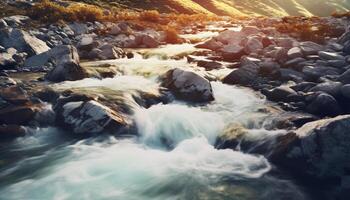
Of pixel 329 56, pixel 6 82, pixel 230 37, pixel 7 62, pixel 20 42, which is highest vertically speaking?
pixel 329 56

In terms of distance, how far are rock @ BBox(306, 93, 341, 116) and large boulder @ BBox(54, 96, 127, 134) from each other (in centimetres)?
904

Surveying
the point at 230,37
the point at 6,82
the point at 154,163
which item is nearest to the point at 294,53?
the point at 230,37

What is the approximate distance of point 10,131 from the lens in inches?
727

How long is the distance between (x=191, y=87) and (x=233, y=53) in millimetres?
10876

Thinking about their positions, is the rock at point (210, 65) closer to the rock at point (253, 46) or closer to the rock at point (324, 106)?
the rock at point (253, 46)

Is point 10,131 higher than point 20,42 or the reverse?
higher

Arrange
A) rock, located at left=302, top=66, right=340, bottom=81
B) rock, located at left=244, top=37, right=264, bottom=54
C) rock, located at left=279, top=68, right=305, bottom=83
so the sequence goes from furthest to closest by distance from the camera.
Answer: rock, located at left=244, top=37, right=264, bottom=54 < rock, located at left=279, top=68, right=305, bottom=83 < rock, located at left=302, top=66, right=340, bottom=81

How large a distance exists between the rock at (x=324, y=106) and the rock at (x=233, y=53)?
1264cm

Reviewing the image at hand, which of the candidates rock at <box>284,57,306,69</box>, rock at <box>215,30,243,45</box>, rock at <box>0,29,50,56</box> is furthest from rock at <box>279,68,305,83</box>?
rock at <box>0,29,50,56</box>

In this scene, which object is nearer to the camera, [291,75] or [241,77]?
[241,77]

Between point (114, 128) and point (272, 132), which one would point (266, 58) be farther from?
point (114, 128)

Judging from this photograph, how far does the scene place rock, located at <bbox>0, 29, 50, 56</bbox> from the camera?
30984 mm

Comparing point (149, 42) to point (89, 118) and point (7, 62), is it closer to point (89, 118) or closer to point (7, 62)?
point (7, 62)

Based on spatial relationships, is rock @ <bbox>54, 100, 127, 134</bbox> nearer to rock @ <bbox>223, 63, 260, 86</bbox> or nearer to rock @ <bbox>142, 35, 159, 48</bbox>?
rock @ <bbox>223, 63, 260, 86</bbox>
